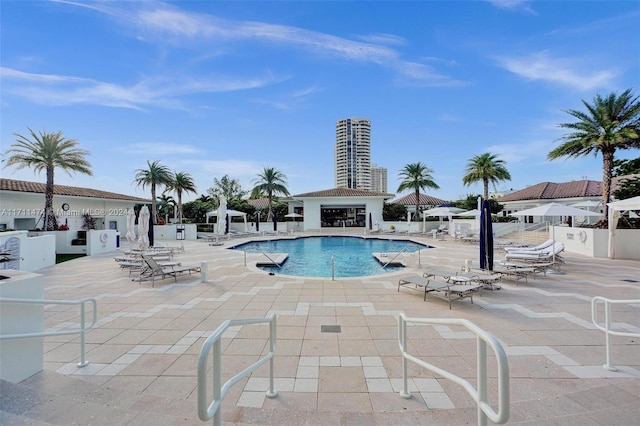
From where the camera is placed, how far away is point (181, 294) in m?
7.52

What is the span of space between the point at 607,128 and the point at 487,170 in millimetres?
12717

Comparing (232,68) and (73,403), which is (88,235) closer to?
(232,68)

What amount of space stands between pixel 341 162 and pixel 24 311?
94618 mm

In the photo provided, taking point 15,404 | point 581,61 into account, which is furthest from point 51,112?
point 581,61

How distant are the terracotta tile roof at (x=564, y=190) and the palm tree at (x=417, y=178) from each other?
9907 mm

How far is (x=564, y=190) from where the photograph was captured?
29391mm

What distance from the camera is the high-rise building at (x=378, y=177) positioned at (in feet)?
352

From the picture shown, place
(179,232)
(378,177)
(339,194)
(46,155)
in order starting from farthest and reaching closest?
1. (378,177)
2. (339,194)
3. (179,232)
4. (46,155)

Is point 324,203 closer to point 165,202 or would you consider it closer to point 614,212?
point 165,202

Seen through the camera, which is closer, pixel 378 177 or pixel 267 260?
pixel 267 260

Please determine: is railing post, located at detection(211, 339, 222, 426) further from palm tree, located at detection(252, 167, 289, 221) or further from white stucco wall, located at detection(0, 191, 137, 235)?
palm tree, located at detection(252, 167, 289, 221)

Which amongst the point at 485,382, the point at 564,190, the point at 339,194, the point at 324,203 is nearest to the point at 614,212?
the point at 485,382

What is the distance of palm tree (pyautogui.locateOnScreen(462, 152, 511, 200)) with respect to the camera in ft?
91.9

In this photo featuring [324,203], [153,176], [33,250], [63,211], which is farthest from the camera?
[324,203]
